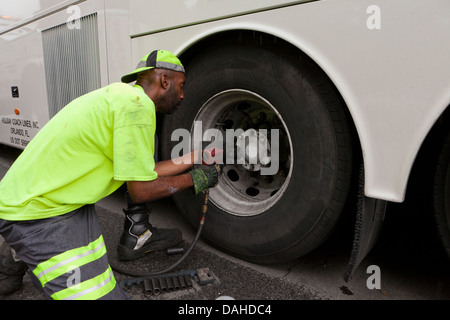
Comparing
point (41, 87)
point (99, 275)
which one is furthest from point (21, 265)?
point (41, 87)

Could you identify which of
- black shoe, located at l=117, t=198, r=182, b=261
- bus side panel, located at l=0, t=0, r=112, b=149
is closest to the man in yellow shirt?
black shoe, located at l=117, t=198, r=182, b=261

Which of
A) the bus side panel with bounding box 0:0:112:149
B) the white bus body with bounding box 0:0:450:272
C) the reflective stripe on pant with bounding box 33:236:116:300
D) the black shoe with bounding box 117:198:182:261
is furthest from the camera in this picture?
the bus side panel with bounding box 0:0:112:149

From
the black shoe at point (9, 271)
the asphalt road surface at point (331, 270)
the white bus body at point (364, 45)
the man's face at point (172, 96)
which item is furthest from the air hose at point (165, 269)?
the white bus body at point (364, 45)

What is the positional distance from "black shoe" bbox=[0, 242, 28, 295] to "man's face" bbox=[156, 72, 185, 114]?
3.17 ft

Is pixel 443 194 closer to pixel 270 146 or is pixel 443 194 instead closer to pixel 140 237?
pixel 270 146

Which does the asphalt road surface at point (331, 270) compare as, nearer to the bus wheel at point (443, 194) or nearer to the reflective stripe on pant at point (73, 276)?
the reflective stripe on pant at point (73, 276)

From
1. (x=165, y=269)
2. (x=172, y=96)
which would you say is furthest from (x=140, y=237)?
(x=172, y=96)

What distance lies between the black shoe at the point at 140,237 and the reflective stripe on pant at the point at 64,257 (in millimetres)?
482

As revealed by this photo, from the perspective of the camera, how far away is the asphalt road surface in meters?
1.63

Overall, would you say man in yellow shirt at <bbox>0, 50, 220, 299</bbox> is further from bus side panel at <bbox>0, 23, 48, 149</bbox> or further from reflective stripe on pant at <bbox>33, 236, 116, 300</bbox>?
bus side panel at <bbox>0, 23, 48, 149</bbox>

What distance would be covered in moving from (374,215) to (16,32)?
3.67 metres

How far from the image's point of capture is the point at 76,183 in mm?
1426

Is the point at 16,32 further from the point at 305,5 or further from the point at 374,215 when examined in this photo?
the point at 374,215

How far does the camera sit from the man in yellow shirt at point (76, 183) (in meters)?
1.35
